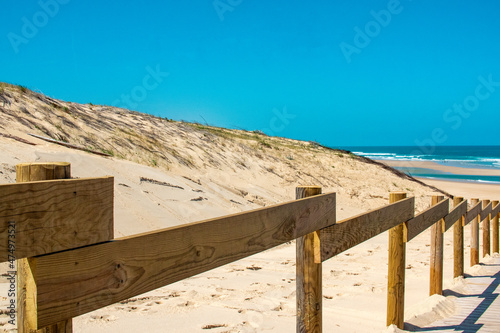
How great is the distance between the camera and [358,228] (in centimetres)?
341

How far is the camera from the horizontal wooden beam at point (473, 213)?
679cm

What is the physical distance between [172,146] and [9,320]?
33.0 feet

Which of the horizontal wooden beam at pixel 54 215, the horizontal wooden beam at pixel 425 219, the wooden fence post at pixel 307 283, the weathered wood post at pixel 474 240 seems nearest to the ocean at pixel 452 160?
the weathered wood post at pixel 474 240

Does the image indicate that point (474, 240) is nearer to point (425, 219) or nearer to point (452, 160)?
point (425, 219)

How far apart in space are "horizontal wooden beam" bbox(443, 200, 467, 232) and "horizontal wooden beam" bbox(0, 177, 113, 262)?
494cm

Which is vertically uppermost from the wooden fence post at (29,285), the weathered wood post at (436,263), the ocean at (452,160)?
the ocean at (452,160)

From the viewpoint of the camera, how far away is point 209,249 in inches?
79.6

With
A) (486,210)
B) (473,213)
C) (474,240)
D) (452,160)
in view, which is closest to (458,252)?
(473,213)

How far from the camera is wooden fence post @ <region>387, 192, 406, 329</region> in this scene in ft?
13.2

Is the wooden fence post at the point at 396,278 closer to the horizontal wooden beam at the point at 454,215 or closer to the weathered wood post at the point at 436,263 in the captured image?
the weathered wood post at the point at 436,263

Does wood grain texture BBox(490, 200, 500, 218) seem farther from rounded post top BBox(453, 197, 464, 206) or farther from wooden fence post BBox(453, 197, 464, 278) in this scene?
wooden fence post BBox(453, 197, 464, 278)

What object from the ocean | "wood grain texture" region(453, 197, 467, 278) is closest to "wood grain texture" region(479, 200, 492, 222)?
"wood grain texture" region(453, 197, 467, 278)

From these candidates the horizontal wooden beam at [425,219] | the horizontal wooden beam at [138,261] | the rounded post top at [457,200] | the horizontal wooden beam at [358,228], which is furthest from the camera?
the rounded post top at [457,200]

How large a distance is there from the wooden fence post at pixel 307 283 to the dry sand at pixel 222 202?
96cm
